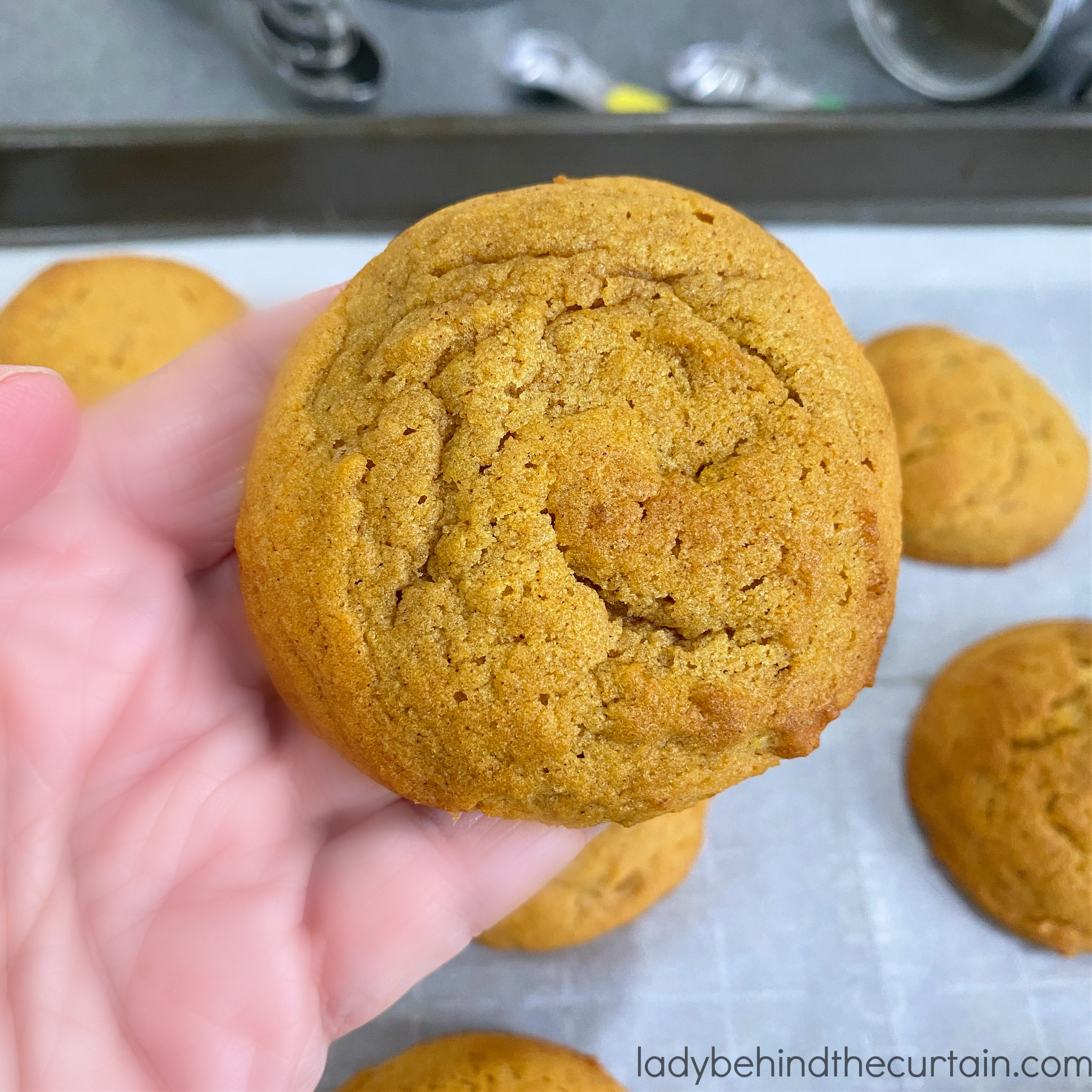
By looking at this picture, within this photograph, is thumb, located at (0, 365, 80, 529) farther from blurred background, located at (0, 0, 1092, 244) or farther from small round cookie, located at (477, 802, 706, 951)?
blurred background, located at (0, 0, 1092, 244)

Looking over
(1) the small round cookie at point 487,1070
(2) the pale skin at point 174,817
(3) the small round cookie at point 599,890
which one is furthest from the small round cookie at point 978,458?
(1) the small round cookie at point 487,1070

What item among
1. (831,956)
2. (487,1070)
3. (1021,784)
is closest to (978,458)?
(1021,784)

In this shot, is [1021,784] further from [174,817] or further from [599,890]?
[174,817]

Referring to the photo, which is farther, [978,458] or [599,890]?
[978,458]

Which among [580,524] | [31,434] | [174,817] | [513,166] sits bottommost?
[174,817]

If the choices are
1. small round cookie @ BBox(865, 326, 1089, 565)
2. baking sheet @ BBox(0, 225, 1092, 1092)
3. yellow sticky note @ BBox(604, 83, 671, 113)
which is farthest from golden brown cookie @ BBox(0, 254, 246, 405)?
small round cookie @ BBox(865, 326, 1089, 565)

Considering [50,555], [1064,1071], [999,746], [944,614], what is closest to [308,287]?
[50,555]
